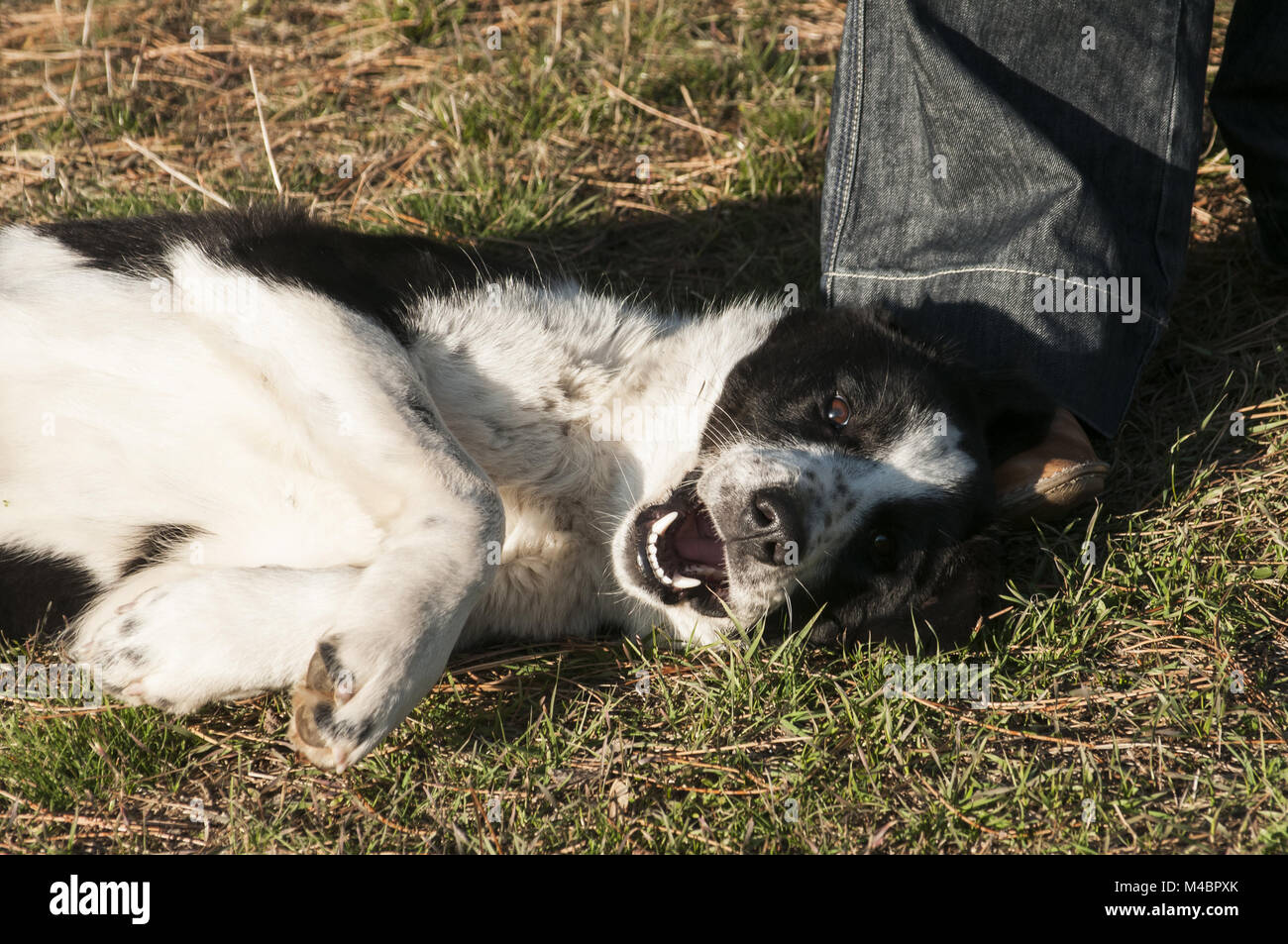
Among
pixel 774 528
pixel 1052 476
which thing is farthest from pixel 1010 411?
pixel 774 528

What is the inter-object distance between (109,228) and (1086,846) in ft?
9.63

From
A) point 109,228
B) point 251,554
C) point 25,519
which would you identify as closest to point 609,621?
point 251,554

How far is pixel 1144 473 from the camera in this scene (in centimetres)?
347

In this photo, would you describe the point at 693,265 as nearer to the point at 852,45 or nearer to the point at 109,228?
the point at 852,45

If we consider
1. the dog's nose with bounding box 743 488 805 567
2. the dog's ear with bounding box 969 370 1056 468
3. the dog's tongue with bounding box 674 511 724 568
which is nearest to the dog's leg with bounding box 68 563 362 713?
the dog's tongue with bounding box 674 511 724 568

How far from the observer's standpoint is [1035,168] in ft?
10.8

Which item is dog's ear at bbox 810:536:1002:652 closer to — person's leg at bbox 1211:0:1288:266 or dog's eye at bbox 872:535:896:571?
dog's eye at bbox 872:535:896:571

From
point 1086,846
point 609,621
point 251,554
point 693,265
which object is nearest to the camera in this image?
point 1086,846

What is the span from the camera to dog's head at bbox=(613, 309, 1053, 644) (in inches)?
107

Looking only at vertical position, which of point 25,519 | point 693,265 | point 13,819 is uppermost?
point 693,265

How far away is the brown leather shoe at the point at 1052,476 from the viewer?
9.90ft

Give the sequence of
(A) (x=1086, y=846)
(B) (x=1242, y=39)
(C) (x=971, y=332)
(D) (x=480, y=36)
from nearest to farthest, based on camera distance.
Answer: (A) (x=1086, y=846)
(C) (x=971, y=332)
(B) (x=1242, y=39)
(D) (x=480, y=36)

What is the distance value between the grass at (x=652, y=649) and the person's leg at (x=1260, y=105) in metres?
0.30

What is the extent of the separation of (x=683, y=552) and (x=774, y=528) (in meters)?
0.36
